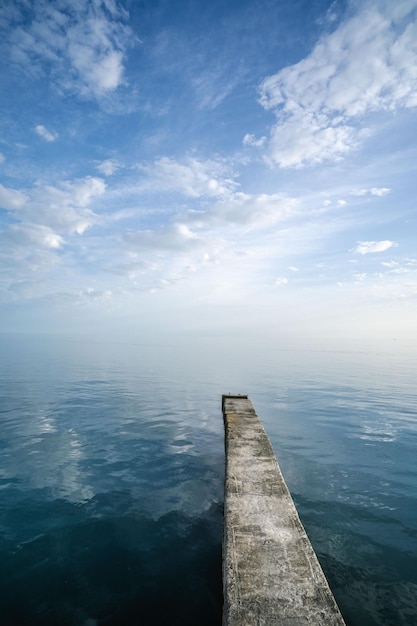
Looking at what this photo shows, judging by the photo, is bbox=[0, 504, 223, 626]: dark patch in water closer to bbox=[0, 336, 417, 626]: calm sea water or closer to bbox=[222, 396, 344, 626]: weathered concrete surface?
bbox=[0, 336, 417, 626]: calm sea water

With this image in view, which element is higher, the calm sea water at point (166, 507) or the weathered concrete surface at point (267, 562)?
the weathered concrete surface at point (267, 562)

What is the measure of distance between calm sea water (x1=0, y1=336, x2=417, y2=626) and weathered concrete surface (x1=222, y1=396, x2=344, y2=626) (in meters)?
1.68

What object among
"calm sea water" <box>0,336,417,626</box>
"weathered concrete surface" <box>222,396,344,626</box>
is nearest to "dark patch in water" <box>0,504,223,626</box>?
"calm sea water" <box>0,336,417,626</box>

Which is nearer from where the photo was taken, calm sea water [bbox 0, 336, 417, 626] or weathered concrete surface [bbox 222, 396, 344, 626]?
weathered concrete surface [bbox 222, 396, 344, 626]

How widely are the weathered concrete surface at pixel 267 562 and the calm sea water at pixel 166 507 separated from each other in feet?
5.52

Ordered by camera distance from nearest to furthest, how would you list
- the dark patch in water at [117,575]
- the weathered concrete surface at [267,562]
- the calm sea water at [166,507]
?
the weathered concrete surface at [267,562]
the dark patch in water at [117,575]
the calm sea water at [166,507]

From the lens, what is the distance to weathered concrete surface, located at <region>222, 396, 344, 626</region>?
15.0 ft

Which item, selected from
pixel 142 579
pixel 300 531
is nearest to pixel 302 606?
pixel 300 531

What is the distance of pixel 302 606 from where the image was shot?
4715mm

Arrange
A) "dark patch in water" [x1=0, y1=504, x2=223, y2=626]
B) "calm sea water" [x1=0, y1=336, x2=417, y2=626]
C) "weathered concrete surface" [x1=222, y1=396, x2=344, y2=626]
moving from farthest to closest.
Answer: "calm sea water" [x1=0, y1=336, x2=417, y2=626] < "dark patch in water" [x1=0, y1=504, x2=223, y2=626] < "weathered concrete surface" [x1=222, y1=396, x2=344, y2=626]

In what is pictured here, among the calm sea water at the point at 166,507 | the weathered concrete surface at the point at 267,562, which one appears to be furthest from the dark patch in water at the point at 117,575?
the weathered concrete surface at the point at 267,562

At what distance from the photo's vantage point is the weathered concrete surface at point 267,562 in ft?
15.0

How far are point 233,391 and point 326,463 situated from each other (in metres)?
19.3

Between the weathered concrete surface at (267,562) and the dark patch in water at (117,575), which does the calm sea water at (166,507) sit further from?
the weathered concrete surface at (267,562)
